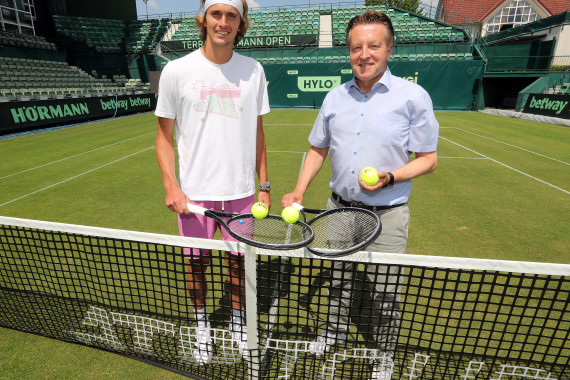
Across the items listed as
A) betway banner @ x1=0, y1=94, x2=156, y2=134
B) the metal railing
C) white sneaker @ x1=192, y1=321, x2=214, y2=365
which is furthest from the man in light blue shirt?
Answer: the metal railing

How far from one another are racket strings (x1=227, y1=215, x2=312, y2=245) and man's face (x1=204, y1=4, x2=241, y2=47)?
1149 mm

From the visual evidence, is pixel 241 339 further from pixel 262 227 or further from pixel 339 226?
pixel 339 226

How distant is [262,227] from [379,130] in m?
1.00

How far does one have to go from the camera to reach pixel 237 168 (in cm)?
248

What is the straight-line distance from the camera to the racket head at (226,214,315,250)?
2.07m

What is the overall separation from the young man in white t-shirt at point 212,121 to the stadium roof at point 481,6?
46.1 m

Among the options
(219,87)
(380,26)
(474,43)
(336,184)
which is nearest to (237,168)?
(219,87)

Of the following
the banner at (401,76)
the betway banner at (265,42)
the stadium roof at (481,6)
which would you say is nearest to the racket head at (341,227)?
A: the banner at (401,76)

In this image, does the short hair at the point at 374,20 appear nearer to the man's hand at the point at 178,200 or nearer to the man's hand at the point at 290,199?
the man's hand at the point at 290,199

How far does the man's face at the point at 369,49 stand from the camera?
208cm

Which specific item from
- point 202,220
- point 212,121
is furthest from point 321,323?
point 212,121

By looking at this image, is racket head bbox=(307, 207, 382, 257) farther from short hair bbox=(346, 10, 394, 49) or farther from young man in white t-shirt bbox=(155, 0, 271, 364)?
short hair bbox=(346, 10, 394, 49)

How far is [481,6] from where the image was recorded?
135 feet

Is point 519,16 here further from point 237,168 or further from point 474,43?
point 237,168
